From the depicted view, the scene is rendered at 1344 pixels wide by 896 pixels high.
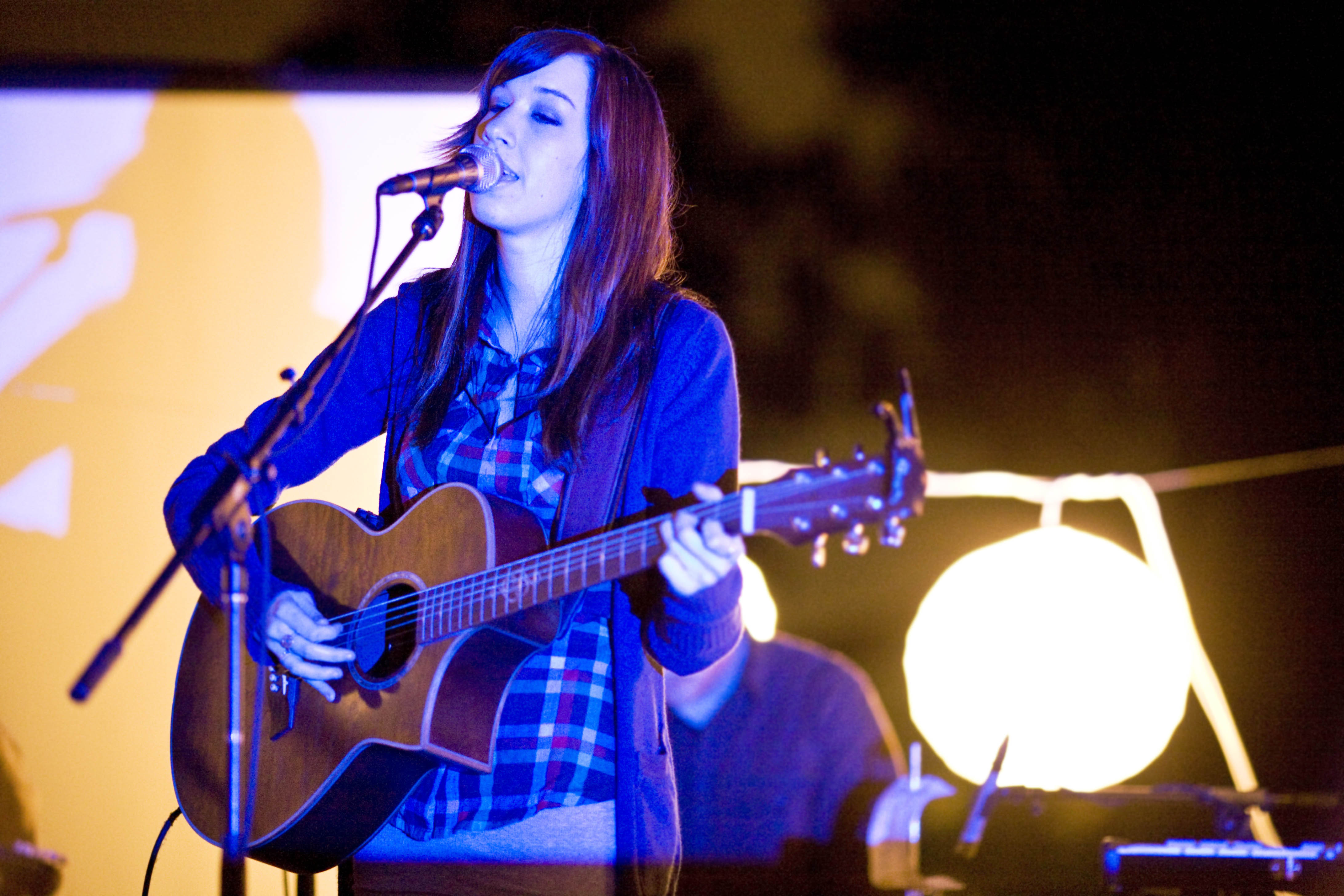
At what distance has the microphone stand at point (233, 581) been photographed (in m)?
1.34

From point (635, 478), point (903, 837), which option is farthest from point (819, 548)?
point (903, 837)

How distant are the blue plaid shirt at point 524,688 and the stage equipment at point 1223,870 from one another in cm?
122

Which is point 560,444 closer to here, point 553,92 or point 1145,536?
point 553,92

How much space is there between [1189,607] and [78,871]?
3.68 meters

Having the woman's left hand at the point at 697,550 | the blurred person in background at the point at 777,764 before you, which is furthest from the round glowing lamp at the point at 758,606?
the woman's left hand at the point at 697,550

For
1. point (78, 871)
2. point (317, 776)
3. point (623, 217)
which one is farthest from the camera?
point (78, 871)

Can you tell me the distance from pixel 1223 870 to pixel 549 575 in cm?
162

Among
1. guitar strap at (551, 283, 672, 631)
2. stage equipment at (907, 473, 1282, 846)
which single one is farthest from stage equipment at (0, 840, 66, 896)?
stage equipment at (907, 473, 1282, 846)

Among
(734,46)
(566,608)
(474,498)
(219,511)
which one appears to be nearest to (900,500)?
(566,608)

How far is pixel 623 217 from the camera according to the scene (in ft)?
6.91

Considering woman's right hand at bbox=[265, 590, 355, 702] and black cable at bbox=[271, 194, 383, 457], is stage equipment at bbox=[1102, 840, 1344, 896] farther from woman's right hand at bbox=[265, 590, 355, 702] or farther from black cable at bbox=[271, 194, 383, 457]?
black cable at bbox=[271, 194, 383, 457]

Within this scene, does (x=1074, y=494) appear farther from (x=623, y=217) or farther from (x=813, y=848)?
(x=623, y=217)

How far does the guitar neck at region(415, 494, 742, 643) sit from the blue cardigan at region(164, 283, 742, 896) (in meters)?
0.09

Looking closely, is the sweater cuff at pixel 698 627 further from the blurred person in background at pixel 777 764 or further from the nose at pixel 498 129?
the blurred person in background at pixel 777 764
